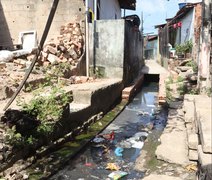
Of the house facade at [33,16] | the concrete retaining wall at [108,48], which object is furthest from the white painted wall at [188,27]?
the concrete retaining wall at [108,48]

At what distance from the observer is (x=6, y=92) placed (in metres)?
6.77

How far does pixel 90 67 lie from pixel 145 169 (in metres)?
6.98

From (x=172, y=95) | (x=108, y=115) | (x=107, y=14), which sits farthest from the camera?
(x=107, y=14)

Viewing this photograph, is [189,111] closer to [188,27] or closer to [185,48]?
[185,48]


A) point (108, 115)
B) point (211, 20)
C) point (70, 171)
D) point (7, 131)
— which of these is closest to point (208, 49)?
point (211, 20)

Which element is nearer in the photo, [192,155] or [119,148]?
[192,155]

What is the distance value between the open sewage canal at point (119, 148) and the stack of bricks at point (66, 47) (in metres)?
2.73

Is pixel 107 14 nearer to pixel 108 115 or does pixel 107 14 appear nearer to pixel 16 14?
pixel 16 14

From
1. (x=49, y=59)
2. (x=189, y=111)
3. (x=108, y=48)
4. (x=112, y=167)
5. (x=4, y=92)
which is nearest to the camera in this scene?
(x=112, y=167)

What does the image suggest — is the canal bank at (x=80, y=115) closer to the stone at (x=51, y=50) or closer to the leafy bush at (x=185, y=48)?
the stone at (x=51, y=50)

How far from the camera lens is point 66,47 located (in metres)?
10.7

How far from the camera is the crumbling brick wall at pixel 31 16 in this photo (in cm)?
1122

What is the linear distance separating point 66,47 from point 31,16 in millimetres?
2213

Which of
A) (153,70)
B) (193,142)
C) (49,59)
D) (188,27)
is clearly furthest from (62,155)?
(153,70)
